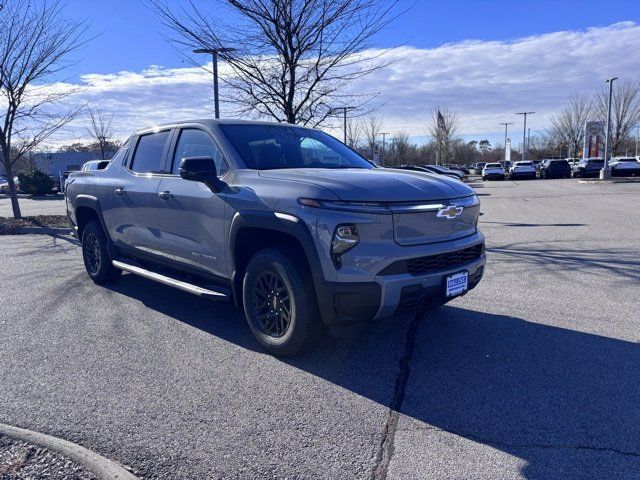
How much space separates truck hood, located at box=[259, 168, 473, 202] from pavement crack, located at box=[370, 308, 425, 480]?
127 centimetres

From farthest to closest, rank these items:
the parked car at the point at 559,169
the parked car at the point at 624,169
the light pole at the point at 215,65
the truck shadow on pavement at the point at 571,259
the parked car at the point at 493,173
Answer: the parked car at the point at 493,173 < the parked car at the point at 559,169 < the parked car at the point at 624,169 < the light pole at the point at 215,65 < the truck shadow on pavement at the point at 571,259

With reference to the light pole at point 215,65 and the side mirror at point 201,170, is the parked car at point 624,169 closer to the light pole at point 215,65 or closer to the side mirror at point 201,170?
the light pole at point 215,65

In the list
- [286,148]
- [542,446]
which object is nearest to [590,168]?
[286,148]

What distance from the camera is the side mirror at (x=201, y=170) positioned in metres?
4.25

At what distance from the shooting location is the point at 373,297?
362 centimetres

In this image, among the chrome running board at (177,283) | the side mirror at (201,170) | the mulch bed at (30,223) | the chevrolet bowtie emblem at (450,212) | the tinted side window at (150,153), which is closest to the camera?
the chevrolet bowtie emblem at (450,212)

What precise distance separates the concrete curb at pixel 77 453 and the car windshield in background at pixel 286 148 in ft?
8.34

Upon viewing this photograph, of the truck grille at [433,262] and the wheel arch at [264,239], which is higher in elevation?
the wheel arch at [264,239]

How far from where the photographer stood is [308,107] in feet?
34.1

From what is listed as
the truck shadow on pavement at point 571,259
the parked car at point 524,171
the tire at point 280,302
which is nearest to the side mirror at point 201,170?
the tire at point 280,302

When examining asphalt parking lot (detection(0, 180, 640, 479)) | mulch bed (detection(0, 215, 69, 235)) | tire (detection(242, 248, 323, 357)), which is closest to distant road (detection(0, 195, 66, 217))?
mulch bed (detection(0, 215, 69, 235))

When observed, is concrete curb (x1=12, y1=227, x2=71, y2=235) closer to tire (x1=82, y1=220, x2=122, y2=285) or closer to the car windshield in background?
tire (x1=82, y1=220, x2=122, y2=285)

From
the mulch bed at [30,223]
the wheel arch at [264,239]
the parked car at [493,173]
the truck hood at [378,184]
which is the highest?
the truck hood at [378,184]

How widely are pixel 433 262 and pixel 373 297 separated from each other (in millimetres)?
638
